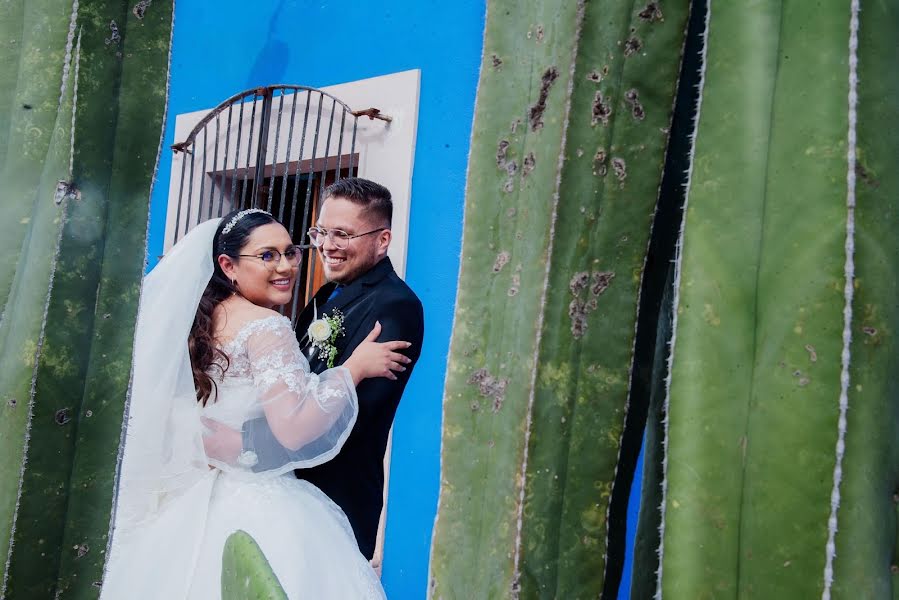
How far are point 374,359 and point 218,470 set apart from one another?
58 cm

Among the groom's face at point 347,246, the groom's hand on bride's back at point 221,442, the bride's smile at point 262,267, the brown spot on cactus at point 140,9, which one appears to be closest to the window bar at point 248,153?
the groom's face at point 347,246

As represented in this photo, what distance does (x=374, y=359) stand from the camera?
2.71m

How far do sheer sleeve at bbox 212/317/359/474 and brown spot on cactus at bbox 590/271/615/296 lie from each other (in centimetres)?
153

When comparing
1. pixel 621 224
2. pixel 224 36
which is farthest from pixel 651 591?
pixel 224 36

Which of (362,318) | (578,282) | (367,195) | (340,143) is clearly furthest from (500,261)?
(340,143)

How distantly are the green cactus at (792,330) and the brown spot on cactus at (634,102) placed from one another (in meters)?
0.11

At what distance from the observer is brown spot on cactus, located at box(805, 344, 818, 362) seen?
820mm

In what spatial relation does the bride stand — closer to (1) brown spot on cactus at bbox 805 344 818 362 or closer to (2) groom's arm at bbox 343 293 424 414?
(2) groom's arm at bbox 343 293 424 414

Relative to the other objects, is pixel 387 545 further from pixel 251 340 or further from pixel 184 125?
pixel 184 125

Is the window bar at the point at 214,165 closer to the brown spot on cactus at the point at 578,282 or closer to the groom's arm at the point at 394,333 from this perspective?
the groom's arm at the point at 394,333

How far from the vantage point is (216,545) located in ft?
7.37

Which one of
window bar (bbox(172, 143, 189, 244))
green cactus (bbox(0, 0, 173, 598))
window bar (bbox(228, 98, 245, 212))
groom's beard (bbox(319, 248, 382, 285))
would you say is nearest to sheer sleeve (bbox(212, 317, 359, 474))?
groom's beard (bbox(319, 248, 382, 285))

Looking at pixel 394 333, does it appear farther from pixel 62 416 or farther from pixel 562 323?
pixel 562 323

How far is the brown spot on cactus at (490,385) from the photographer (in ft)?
3.27
